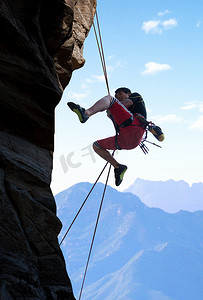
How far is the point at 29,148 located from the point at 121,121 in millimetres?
2371

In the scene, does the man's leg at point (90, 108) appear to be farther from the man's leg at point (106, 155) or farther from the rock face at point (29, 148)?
the man's leg at point (106, 155)

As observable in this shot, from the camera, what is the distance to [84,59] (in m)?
8.16

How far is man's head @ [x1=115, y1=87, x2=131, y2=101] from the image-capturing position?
7281mm

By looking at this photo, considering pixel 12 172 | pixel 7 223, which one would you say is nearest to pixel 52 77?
pixel 12 172

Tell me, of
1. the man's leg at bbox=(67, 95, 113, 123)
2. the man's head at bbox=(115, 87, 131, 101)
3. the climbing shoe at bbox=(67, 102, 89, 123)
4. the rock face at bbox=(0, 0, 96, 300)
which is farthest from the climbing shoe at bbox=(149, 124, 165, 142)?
the rock face at bbox=(0, 0, 96, 300)

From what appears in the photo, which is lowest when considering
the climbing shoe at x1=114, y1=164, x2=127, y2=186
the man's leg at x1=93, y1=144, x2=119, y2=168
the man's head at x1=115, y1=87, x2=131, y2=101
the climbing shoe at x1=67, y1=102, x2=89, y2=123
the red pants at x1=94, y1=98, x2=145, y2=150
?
the climbing shoe at x1=114, y1=164, x2=127, y2=186

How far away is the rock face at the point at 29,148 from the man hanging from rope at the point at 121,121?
108 centimetres

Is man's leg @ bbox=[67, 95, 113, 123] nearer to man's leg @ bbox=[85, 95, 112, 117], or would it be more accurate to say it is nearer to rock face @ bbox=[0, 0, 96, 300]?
man's leg @ bbox=[85, 95, 112, 117]

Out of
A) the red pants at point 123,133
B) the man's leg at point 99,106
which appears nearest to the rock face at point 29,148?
the man's leg at point 99,106

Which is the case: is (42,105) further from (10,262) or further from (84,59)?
(84,59)

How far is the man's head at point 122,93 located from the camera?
728cm

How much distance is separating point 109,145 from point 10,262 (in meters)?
4.39

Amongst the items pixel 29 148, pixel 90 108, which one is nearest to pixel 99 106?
pixel 90 108

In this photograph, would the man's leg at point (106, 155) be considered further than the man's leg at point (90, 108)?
Yes
